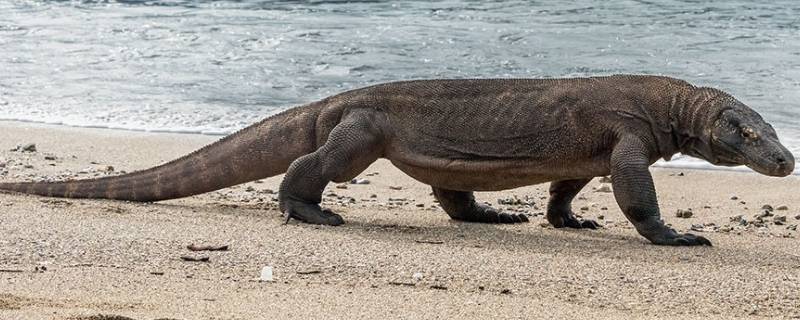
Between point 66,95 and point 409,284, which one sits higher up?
point 409,284

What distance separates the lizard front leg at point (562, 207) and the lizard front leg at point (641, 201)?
94 centimetres

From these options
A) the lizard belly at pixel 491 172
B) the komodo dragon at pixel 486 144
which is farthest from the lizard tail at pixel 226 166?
the lizard belly at pixel 491 172

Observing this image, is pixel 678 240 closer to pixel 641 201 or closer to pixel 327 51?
pixel 641 201

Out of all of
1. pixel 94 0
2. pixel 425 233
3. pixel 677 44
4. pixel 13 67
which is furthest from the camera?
pixel 94 0

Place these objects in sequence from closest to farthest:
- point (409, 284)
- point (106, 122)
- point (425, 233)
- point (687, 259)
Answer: point (409, 284)
point (687, 259)
point (425, 233)
point (106, 122)

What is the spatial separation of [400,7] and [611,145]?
16.1m

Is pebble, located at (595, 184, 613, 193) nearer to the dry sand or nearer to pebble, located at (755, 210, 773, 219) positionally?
the dry sand

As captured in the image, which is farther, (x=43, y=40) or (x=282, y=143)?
(x=43, y=40)

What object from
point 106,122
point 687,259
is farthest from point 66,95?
point 687,259

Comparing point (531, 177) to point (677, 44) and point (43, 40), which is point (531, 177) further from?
point (43, 40)

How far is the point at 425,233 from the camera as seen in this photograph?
9328 millimetres

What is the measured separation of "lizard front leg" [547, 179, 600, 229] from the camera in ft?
33.5

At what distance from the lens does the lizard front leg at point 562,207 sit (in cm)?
1020

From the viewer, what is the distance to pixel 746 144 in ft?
30.1
